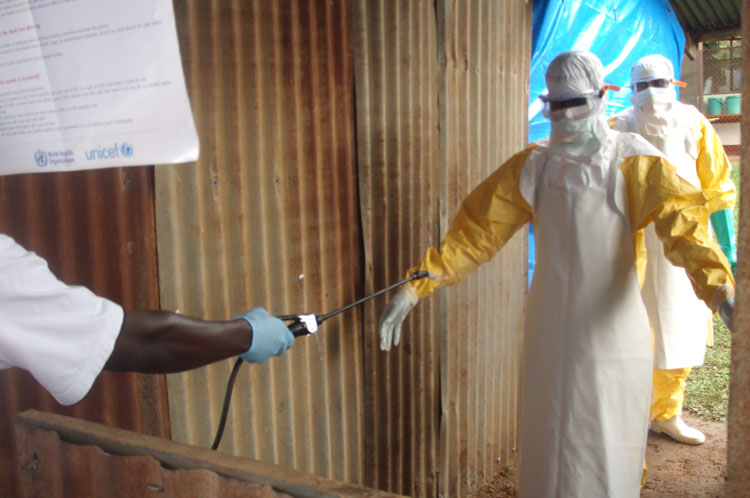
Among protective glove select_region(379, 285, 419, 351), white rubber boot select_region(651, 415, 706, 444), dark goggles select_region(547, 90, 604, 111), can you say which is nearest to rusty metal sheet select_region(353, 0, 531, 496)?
protective glove select_region(379, 285, 419, 351)

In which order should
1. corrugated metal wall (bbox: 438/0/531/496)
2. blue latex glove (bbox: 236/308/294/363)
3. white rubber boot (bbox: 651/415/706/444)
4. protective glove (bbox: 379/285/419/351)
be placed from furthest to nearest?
white rubber boot (bbox: 651/415/706/444) → corrugated metal wall (bbox: 438/0/531/496) → protective glove (bbox: 379/285/419/351) → blue latex glove (bbox: 236/308/294/363)

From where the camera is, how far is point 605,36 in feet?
13.7

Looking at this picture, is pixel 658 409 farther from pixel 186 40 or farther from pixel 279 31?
pixel 186 40

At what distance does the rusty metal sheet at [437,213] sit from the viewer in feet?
8.39

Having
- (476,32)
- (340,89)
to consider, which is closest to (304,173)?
(340,89)

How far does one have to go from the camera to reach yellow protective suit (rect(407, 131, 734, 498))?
220 cm

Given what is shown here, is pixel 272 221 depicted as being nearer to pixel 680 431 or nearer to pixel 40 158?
pixel 40 158

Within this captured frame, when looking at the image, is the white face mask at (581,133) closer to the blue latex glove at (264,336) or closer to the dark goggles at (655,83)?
the blue latex glove at (264,336)

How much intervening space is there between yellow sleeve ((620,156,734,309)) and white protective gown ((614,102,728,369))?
1606mm

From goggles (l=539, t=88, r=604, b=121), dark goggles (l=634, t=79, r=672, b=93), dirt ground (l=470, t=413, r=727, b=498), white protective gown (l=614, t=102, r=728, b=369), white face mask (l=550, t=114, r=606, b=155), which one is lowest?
dirt ground (l=470, t=413, r=727, b=498)

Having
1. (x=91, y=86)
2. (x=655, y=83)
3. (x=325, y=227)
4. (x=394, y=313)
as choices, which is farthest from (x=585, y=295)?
(x=655, y=83)

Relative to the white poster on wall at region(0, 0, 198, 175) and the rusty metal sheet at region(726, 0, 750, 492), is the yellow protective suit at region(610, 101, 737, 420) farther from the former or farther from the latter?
the white poster on wall at region(0, 0, 198, 175)

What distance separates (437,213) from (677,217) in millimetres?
1154

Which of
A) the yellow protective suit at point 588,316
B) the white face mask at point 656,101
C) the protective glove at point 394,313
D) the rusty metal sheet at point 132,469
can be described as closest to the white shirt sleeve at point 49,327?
the rusty metal sheet at point 132,469
